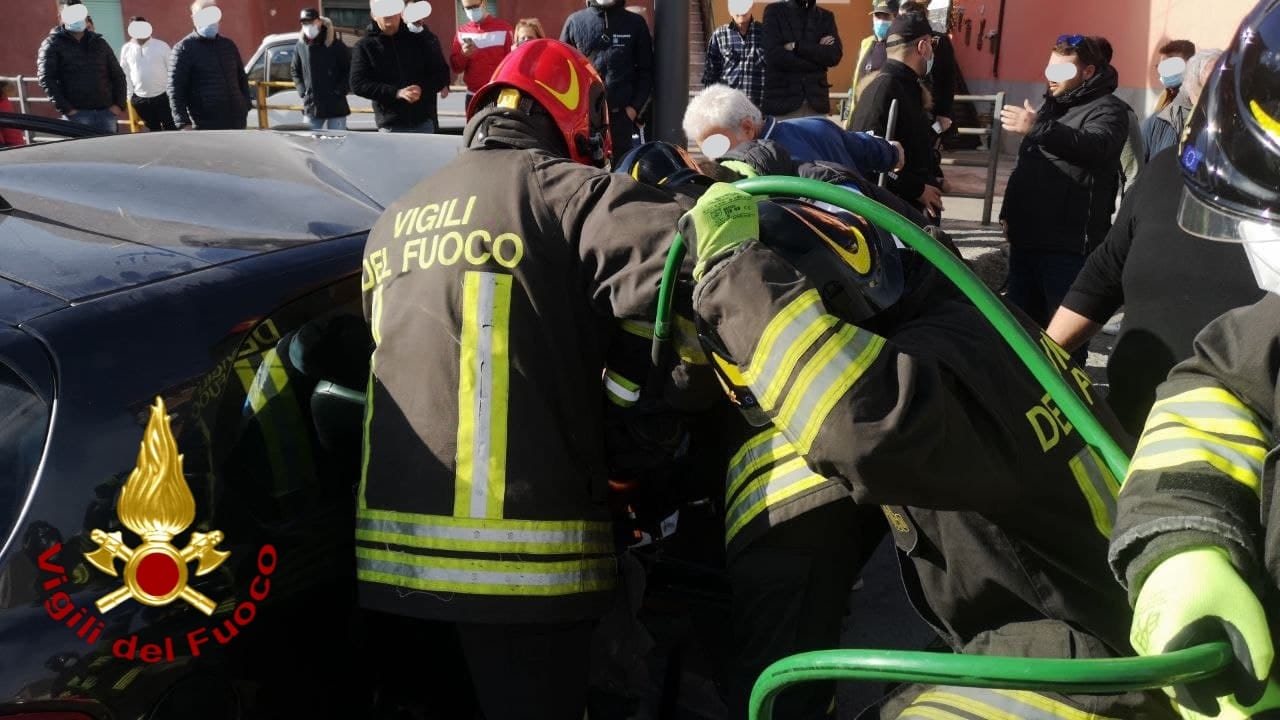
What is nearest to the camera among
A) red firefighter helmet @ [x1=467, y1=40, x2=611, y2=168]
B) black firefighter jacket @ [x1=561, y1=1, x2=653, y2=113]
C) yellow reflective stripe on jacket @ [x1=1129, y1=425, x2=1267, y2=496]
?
yellow reflective stripe on jacket @ [x1=1129, y1=425, x2=1267, y2=496]

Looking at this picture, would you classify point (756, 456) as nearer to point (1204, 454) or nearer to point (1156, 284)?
point (1204, 454)

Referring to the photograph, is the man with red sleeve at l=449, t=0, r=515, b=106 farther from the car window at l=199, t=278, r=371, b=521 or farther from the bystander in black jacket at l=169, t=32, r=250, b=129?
the car window at l=199, t=278, r=371, b=521

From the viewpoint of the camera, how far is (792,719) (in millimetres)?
2184

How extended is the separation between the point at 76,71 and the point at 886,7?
21.2 feet

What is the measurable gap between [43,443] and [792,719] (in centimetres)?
145

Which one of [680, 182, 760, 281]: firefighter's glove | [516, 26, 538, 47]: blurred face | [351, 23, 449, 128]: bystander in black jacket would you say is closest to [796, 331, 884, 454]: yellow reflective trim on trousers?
[680, 182, 760, 281]: firefighter's glove

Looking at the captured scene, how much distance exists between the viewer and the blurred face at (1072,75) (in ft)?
15.4

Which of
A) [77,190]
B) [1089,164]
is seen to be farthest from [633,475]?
[1089,164]

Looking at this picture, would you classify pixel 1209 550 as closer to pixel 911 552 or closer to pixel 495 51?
pixel 911 552

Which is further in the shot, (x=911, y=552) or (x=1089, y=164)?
(x=1089, y=164)

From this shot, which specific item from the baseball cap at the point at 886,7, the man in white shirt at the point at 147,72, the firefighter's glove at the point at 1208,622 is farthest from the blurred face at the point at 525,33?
the firefighter's glove at the point at 1208,622

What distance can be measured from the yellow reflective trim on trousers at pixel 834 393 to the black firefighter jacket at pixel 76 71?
8994 millimetres

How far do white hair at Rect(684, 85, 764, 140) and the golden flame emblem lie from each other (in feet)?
10.6

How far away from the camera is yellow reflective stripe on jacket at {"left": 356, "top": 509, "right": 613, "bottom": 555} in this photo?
1.95 m
